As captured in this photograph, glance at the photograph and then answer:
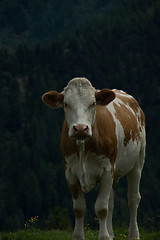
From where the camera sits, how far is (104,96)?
25.9 feet

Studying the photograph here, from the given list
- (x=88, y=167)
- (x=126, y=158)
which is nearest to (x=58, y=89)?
(x=126, y=158)

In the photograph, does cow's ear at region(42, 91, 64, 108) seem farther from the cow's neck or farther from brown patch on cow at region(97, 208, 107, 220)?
brown patch on cow at region(97, 208, 107, 220)

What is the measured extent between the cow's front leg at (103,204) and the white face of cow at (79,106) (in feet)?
3.03

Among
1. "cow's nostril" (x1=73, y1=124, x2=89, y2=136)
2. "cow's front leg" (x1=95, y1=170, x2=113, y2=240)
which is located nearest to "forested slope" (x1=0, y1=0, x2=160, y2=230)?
"cow's front leg" (x1=95, y1=170, x2=113, y2=240)

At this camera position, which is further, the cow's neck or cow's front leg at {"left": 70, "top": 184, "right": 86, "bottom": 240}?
cow's front leg at {"left": 70, "top": 184, "right": 86, "bottom": 240}

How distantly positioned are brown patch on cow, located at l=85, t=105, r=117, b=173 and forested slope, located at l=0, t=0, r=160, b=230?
3344 inches

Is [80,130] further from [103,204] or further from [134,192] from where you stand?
[134,192]

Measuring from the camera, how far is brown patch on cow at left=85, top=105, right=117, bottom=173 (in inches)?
306

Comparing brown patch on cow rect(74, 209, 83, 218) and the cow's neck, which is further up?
the cow's neck

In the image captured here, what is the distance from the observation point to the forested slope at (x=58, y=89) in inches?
5012

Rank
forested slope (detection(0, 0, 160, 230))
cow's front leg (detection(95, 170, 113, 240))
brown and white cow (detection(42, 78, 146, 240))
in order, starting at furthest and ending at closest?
forested slope (detection(0, 0, 160, 230)), cow's front leg (detection(95, 170, 113, 240)), brown and white cow (detection(42, 78, 146, 240))

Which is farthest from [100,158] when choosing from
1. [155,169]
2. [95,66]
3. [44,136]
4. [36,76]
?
[95,66]

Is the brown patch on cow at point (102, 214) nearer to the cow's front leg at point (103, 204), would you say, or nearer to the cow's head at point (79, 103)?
the cow's front leg at point (103, 204)

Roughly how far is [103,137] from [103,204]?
1010mm
